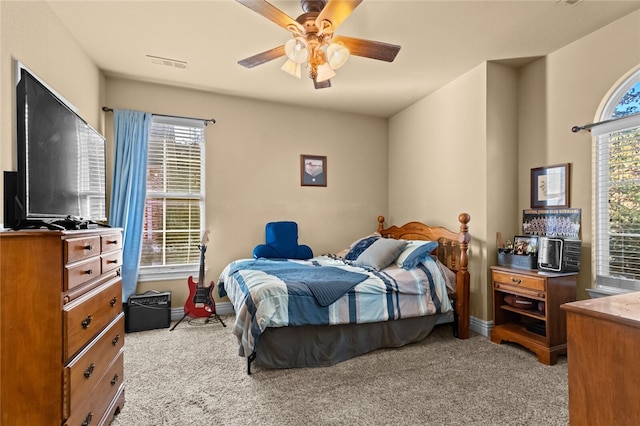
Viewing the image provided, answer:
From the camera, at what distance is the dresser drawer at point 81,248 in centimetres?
129

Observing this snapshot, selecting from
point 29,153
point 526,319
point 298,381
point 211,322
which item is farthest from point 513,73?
point 211,322

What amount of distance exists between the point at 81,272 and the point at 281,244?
2.66 metres

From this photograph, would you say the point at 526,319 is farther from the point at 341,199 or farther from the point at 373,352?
the point at 341,199

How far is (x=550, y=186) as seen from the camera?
291 cm

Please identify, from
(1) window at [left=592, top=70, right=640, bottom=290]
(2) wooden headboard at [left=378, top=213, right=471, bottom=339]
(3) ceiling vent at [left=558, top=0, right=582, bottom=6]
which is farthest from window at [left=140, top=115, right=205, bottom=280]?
(1) window at [left=592, top=70, right=640, bottom=290]

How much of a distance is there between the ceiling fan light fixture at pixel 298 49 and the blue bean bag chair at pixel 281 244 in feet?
7.54

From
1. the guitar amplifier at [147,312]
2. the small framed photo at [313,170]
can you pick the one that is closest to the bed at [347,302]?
the guitar amplifier at [147,312]

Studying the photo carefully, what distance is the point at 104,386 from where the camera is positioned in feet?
5.36

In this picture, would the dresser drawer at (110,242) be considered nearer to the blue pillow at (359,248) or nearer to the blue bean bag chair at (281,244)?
the blue bean bag chair at (281,244)

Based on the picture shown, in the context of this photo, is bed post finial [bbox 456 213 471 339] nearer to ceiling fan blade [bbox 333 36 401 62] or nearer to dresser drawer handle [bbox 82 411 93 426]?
ceiling fan blade [bbox 333 36 401 62]

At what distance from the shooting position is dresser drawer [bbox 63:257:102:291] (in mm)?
1289

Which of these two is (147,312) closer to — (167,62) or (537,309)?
(167,62)

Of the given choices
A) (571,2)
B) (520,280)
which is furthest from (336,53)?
(520,280)

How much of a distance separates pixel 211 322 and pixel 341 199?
2325 mm
